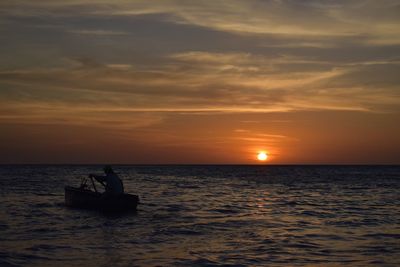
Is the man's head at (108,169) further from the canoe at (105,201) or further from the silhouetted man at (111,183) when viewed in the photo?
the canoe at (105,201)

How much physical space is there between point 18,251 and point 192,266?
6.03m

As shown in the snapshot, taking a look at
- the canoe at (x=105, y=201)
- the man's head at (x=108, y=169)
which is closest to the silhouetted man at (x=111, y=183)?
Result: the man's head at (x=108, y=169)

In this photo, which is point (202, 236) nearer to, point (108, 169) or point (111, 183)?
point (108, 169)

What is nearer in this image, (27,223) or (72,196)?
(27,223)

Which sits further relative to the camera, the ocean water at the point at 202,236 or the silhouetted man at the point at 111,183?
the silhouetted man at the point at 111,183

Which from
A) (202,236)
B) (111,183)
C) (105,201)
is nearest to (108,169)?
(111,183)

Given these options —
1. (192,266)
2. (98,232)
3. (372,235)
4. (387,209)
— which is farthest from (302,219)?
(192,266)

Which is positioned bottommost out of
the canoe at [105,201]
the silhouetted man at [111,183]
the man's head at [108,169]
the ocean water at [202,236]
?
the ocean water at [202,236]

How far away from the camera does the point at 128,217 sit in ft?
87.5

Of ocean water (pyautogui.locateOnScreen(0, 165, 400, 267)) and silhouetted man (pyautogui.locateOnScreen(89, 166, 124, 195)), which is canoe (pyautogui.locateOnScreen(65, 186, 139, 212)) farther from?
ocean water (pyautogui.locateOnScreen(0, 165, 400, 267))

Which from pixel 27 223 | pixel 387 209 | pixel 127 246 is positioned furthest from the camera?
pixel 387 209

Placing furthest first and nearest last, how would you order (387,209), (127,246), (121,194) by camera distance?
(387,209), (121,194), (127,246)

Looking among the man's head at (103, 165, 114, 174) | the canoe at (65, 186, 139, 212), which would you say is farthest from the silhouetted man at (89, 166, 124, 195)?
the canoe at (65, 186, 139, 212)

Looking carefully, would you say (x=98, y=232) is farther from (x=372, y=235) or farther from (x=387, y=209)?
(x=387, y=209)
